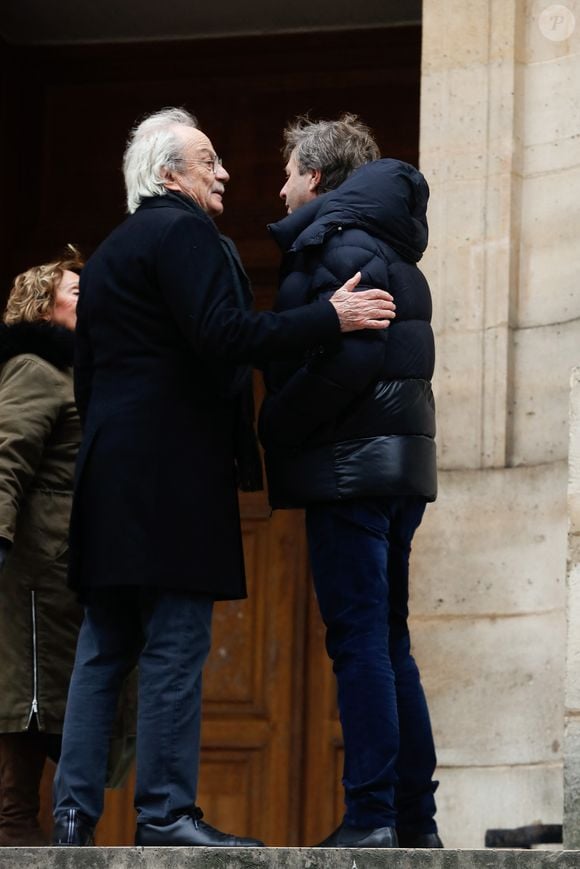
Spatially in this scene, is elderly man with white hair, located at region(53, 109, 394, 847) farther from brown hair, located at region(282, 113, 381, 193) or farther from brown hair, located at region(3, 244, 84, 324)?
brown hair, located at region(3, 244, 84, 324)

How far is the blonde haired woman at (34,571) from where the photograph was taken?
5.91 metres

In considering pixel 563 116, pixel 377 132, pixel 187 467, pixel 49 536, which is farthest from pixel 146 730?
pixel 377 132

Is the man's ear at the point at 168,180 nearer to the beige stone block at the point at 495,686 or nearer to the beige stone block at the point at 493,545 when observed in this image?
the beige stone block at the point at 493,545

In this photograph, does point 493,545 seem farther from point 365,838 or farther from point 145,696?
point 145,696

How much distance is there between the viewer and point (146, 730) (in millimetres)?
5094

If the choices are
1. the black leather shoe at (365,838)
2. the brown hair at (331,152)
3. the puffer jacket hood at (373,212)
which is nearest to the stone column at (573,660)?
the black leather shoe at (365,838)

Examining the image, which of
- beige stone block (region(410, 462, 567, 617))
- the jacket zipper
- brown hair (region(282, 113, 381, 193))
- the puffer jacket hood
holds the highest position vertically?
brown hair (region(282, 113, 381, 193))

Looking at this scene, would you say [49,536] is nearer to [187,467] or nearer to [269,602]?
[187,467]

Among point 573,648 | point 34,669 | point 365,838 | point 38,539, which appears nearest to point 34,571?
point 38,539

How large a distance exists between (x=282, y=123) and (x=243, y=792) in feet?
9.07

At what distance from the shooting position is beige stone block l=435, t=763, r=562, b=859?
6.35m

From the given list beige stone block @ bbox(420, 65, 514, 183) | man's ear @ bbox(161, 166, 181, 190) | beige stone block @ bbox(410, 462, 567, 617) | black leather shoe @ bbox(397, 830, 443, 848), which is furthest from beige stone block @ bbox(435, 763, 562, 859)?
man's ear @ bbox(161, 166, 181, 190)

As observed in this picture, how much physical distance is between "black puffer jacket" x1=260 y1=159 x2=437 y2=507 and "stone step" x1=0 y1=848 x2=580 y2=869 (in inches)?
40.0

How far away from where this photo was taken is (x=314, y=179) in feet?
18.8
